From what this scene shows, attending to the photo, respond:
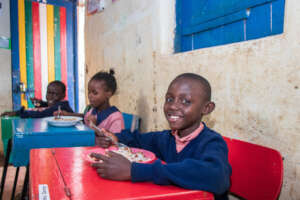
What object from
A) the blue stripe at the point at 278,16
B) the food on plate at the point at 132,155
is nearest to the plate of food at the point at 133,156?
the food on plate at the point at 132,155

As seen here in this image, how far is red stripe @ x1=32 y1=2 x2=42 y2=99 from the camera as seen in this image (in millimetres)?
4293

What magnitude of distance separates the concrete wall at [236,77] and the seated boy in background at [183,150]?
10.3 inches

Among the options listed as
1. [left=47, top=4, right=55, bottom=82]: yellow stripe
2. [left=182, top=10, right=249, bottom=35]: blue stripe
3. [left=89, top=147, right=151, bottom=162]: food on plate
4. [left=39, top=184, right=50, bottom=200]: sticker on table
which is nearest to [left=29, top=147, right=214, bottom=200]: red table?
[left=39, top=184, right=50, bottom=200]: sticker on table

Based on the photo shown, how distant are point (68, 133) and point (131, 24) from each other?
4.82ft

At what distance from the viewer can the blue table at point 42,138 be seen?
158 centimetres

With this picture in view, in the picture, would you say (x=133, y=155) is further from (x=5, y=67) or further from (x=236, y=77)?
(x=5, y=67)

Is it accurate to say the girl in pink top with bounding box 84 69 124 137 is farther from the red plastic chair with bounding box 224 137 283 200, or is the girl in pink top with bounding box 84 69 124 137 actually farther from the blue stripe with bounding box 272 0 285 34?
the blue stripe with bounding box 272 0 285 34

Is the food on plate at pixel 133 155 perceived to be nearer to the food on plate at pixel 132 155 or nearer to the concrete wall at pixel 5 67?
the food on plate at pixel 132 155

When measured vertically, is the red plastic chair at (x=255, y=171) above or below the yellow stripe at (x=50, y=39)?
below

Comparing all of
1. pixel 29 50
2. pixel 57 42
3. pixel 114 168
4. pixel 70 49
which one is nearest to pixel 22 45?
pixel 29 50

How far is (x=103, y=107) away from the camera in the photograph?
7.87 ft

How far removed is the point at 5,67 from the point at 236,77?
3831 mm

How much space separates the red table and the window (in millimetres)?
1065

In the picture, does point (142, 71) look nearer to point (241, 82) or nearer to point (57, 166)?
point (241, 82)
